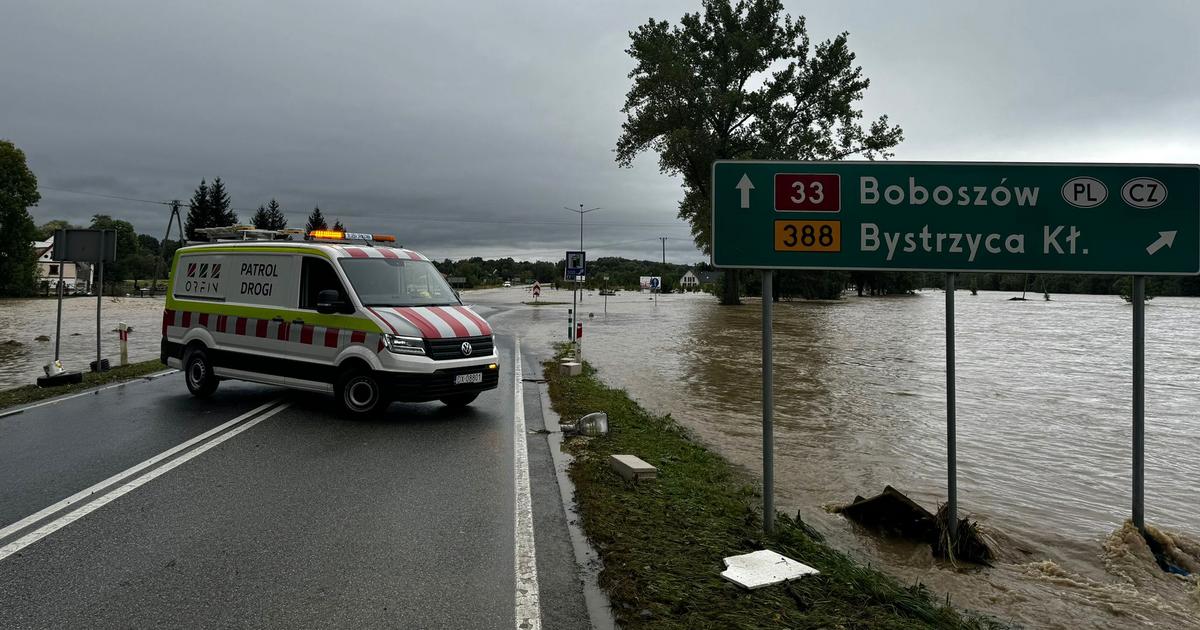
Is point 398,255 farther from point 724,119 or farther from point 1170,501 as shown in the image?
point 724,119

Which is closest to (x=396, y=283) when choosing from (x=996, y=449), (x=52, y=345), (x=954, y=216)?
(x=954, y=216)

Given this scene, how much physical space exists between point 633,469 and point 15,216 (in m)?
69.0

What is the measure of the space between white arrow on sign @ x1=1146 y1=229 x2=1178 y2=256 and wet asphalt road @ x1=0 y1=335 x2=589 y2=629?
172 inches

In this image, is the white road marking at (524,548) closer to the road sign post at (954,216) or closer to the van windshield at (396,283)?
the road sign post at (954,216)

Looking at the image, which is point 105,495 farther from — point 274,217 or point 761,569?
point 274,217

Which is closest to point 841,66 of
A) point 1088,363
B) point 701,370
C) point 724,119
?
point 724,119

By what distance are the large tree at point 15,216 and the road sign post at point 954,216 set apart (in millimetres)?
69585

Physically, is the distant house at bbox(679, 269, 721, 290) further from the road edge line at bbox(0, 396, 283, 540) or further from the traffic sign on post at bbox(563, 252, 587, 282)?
the road edge line at bbox(0, 396, 283, 540)

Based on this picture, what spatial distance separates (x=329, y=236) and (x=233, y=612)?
7.47 m

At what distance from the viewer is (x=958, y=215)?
4738 millimetres

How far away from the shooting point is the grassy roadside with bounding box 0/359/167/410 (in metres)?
9.98

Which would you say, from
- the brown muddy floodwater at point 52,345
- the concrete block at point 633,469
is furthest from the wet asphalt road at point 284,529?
the brown muddy floodwater at point 52,345

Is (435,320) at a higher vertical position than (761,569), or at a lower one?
higher

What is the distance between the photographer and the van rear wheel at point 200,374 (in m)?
9.94
